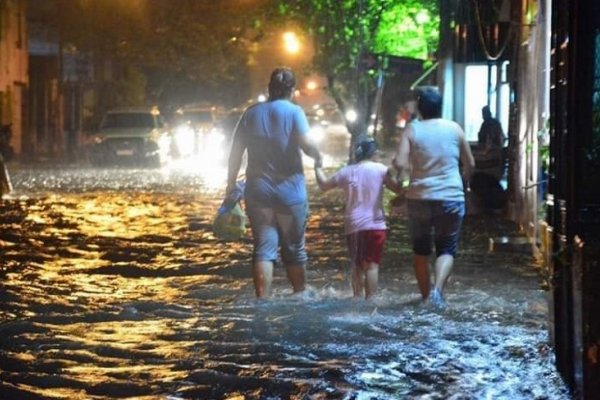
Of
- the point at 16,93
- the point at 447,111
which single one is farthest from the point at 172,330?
the point at 16,93

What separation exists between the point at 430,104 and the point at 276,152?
131cm

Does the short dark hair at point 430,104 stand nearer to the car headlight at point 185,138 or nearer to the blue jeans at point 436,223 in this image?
the blue jeans at point 436,223

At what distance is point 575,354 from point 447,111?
18.3m

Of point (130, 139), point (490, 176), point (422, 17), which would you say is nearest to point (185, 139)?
point (130, 139)

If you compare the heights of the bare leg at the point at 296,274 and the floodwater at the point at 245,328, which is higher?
the bare leg at the point at 296,274

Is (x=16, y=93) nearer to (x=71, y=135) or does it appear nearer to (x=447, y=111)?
(x=71, y=135)

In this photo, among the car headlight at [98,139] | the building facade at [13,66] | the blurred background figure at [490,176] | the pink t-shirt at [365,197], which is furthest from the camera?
the building facade at [13,66]

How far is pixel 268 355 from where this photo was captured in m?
6.88

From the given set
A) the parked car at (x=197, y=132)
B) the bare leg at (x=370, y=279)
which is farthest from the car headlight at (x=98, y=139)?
the bare leg at (x=370, y=279)

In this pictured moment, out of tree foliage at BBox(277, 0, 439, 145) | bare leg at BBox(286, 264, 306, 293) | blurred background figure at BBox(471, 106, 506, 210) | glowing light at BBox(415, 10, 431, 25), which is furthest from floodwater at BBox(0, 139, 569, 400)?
tree foliage at BBox(277, 0, 439, 145)

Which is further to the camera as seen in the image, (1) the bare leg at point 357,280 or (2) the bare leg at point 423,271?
(1) the bare leg at point 357,280

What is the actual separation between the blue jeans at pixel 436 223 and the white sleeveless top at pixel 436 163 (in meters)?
0.06

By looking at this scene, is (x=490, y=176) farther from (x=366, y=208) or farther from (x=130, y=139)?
(x=130, y=139)

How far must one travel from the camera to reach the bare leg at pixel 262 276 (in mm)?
8602
